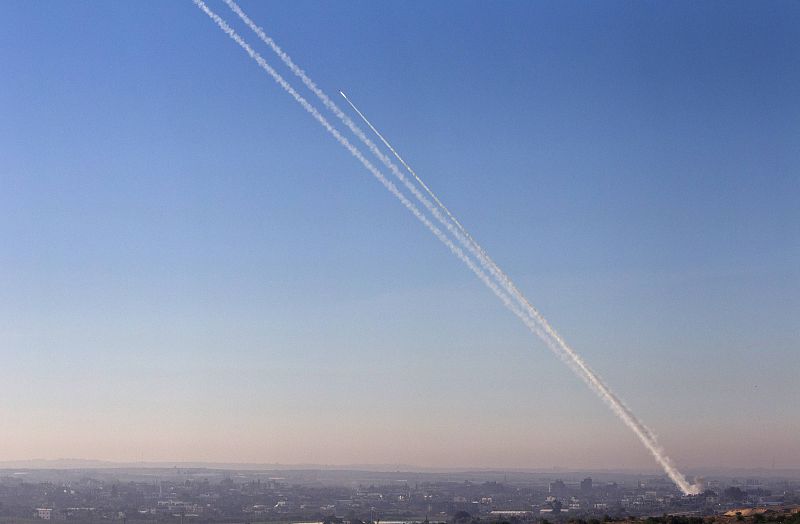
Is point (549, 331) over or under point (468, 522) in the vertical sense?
over

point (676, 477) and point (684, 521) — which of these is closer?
point (684, 521)

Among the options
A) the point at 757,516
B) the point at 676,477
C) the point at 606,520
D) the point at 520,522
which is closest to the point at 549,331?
the point at 606,520

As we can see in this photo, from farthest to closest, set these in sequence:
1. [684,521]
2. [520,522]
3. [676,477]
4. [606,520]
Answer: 1. [520,522]
2. [676,477]
3. [606,520]
4. [684,521]

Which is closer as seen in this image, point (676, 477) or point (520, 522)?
point (676, 477)

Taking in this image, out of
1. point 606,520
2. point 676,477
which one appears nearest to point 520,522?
point 676,477

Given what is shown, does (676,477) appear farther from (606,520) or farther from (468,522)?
(468,522)

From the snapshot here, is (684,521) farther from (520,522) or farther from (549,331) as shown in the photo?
(520,522)

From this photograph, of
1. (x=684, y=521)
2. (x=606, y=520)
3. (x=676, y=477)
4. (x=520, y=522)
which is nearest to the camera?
(x=684, y=521)

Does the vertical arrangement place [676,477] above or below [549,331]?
below

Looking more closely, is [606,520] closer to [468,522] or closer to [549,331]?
[549,331]
